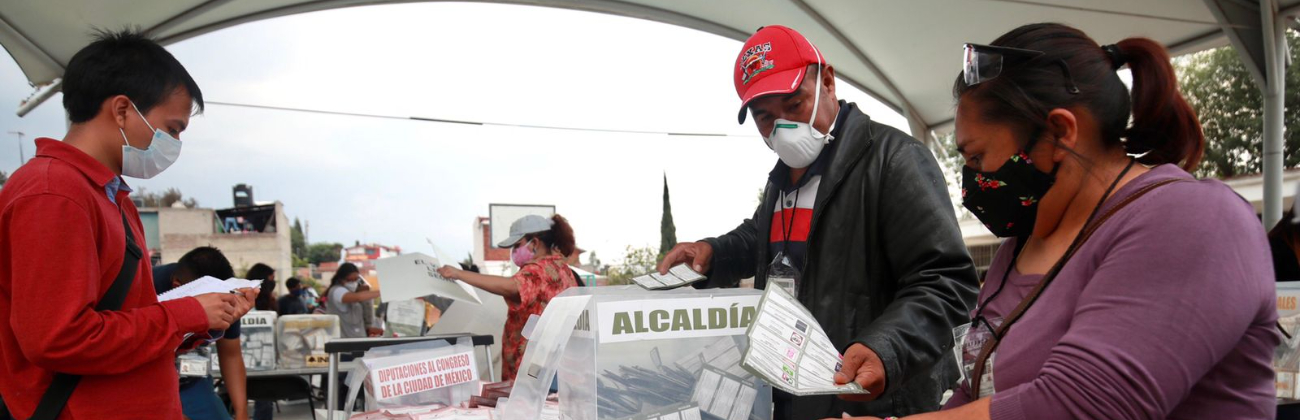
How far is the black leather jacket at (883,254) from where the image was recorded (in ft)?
4.97

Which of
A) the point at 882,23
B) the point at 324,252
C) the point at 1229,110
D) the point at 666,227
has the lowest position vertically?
the point at 324,252

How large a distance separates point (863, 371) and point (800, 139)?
698 mm

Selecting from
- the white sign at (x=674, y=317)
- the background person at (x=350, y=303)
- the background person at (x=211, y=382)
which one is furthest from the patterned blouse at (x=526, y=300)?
the background person at (x=350, y=303)

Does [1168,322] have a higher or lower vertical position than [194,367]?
higher

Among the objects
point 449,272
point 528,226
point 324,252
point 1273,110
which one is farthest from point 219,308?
point 324,252

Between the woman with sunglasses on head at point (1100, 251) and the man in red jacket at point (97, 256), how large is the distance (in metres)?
1.70

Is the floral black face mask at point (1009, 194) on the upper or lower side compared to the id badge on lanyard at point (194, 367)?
upper

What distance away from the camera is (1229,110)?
1538cm

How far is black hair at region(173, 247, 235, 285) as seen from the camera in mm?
3760

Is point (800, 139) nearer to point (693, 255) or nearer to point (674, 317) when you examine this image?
point (693, 255)

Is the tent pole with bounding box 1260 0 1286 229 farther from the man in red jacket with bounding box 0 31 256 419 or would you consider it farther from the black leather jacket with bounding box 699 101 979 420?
the man in red jacket with bounding box 0 31 256 419

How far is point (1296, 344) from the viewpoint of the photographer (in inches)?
96.6

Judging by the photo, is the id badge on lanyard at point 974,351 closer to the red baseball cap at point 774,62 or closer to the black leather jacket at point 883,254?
the black leather jacket at point 883,254

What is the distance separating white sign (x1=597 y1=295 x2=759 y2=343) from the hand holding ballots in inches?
5.3
